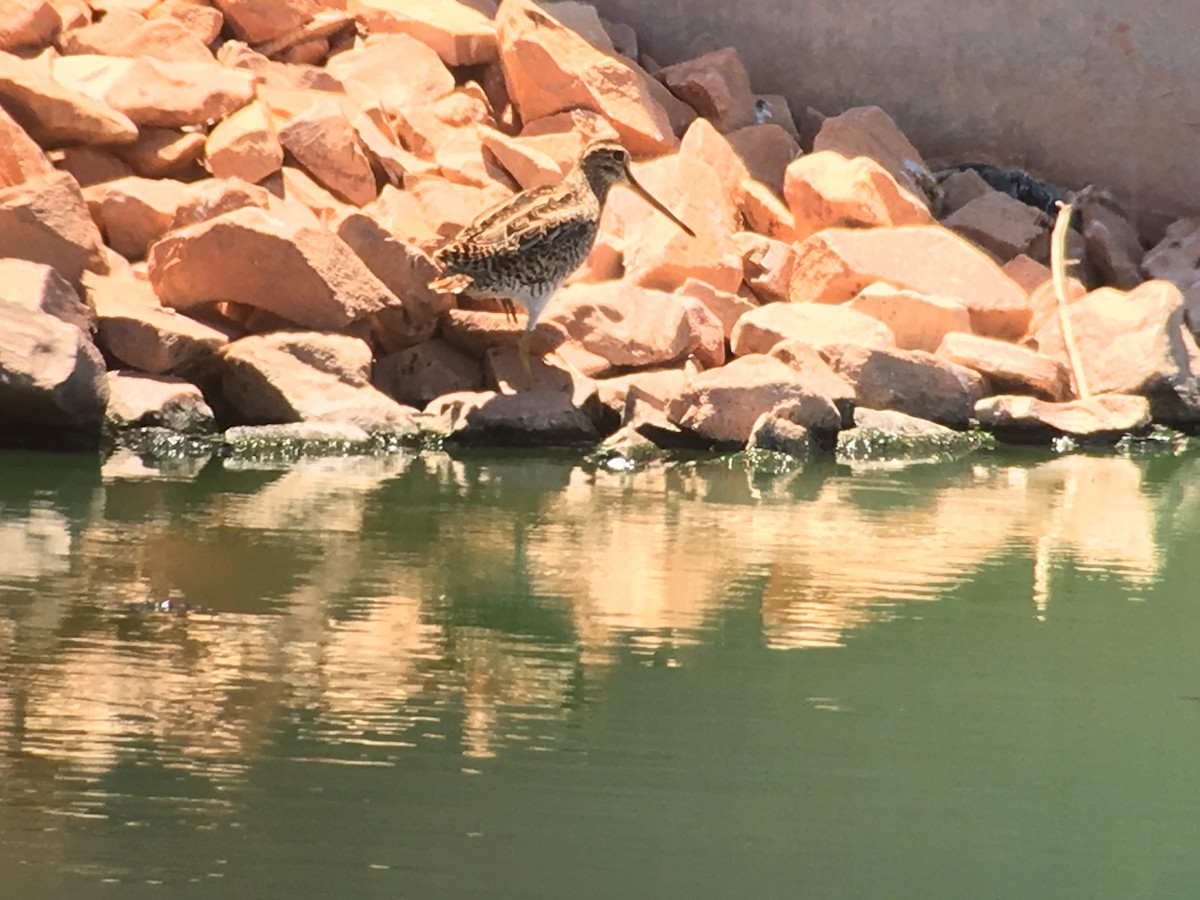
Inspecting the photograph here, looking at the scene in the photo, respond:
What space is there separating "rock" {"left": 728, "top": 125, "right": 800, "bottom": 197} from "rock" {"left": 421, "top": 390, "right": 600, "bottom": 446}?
305 centimetres

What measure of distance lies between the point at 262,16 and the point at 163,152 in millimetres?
1639

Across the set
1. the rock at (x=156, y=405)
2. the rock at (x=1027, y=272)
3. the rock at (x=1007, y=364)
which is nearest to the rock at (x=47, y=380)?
the rock at (x=156, y=405)

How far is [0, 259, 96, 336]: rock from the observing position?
7.81m

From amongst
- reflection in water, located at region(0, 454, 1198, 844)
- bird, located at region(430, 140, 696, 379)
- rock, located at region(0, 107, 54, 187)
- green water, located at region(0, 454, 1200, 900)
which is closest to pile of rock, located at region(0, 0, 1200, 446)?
rock, located at region(0, 107, 54, 187)

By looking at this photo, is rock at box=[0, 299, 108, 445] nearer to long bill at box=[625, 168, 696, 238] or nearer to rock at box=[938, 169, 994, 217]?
long bill at box=[625, 168, 696, 238]

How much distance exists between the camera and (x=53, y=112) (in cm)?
916

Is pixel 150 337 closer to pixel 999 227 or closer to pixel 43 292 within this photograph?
pixel 43 292

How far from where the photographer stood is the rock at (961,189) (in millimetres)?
11648

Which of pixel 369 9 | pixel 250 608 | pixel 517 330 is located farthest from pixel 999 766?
pixel 369 9

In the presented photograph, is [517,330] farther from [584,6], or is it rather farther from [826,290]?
[584,6]

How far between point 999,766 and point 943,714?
1.28 ft

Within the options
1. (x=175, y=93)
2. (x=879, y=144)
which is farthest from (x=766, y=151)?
(x=175, y=93)

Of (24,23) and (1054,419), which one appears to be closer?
(1054,419)

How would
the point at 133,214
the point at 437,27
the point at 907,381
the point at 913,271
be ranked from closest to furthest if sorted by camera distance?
the point at 133,214 → the point at 907,381 → the point at 913,271 → the point at 437,27
